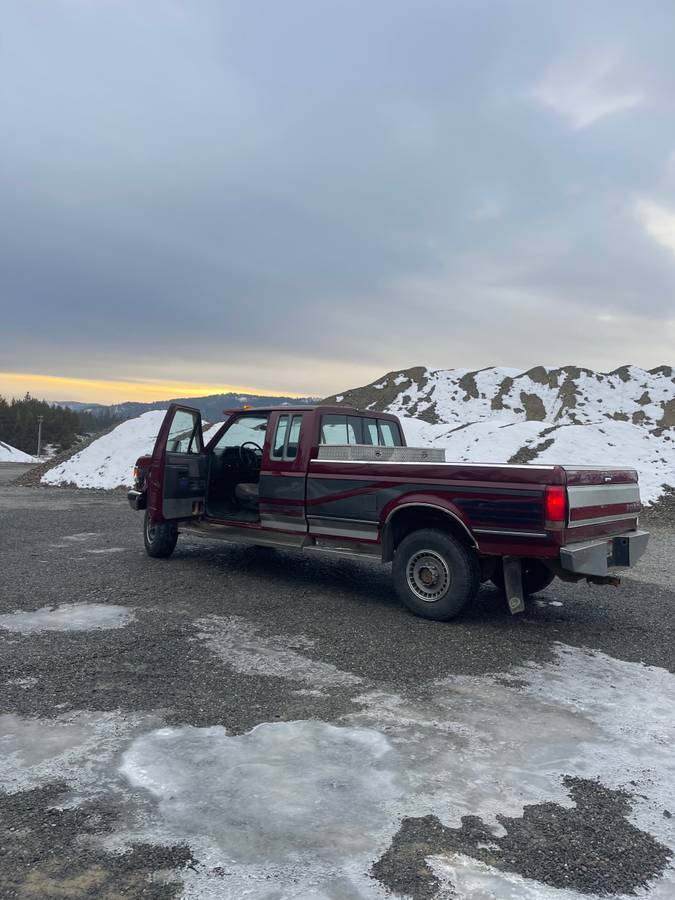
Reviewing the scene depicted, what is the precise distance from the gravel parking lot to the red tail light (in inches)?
43.6

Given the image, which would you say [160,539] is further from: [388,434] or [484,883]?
[484,883]

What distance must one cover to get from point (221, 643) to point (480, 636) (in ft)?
7.56

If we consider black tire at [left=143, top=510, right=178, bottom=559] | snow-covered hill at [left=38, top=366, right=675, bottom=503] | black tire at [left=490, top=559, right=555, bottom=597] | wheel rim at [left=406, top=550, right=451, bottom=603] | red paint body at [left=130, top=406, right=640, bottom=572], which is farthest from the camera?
snow-covered hill at [left=38, top=366, right=675, bottom=503]

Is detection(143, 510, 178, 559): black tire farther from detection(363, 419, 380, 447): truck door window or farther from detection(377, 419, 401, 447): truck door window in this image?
detection(377, 419, 401, 447): truck door window

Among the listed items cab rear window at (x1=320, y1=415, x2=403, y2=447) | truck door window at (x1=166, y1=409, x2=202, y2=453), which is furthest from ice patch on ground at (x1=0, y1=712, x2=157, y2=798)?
truck door window at (x1=166, y1=409, x2=202, y2=453)

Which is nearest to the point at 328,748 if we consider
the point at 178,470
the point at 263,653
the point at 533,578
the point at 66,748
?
the point at 66,748

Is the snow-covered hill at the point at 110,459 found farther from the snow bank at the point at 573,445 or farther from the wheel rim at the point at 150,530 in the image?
the wheel rim at the point at 150,530

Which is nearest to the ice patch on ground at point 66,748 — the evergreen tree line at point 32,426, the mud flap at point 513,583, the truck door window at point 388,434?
the mud flap at point 513,583

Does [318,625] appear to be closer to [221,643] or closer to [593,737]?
[221,643]

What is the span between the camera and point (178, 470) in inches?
335

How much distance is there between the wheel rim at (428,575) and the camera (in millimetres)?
6227

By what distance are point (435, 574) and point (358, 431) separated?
256 centimetres

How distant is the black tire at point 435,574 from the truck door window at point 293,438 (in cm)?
179

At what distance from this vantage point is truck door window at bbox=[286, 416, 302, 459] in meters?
7.56
